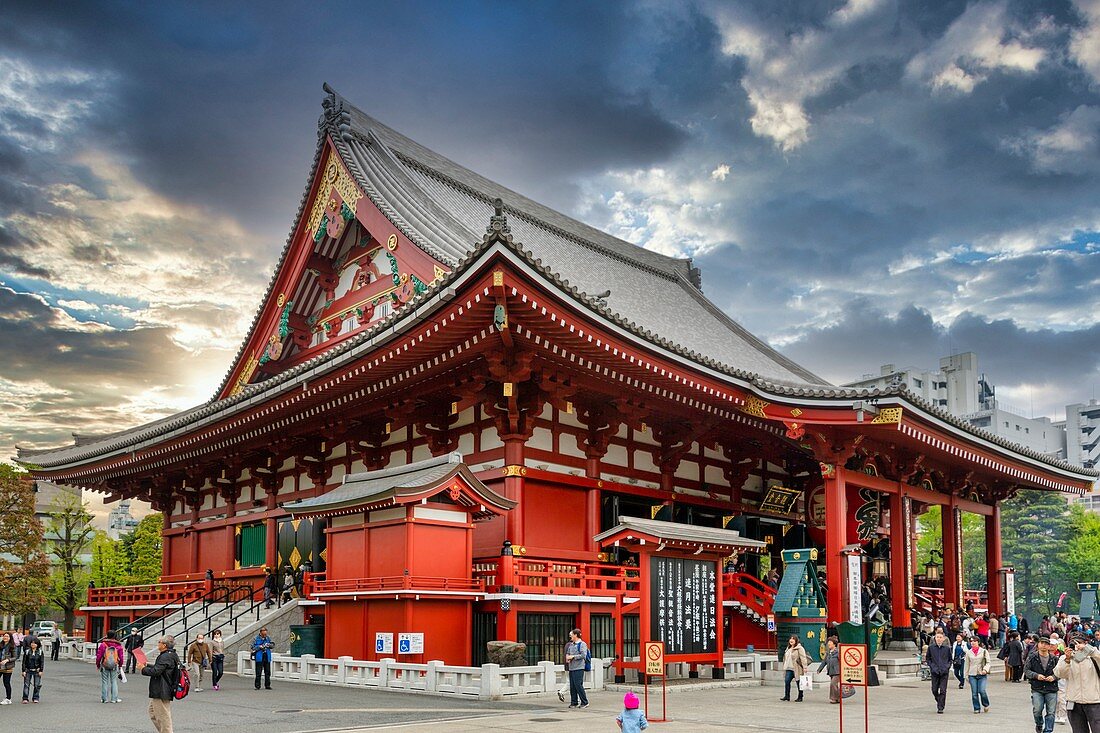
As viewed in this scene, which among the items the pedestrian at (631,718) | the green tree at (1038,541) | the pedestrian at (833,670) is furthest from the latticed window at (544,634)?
the green tree at (1038,541)

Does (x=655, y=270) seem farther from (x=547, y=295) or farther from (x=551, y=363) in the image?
(x=547, y=295)

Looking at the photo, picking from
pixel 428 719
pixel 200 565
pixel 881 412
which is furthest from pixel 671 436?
pixel 200 565

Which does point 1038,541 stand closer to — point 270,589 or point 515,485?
point 270,589

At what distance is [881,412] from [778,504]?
25.7 feet

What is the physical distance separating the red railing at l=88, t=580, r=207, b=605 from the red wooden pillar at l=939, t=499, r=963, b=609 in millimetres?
23584

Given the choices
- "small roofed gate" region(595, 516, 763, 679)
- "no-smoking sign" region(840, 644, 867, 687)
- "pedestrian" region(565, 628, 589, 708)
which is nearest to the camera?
"no-smoking sign" region(840, 644, 867, 687)

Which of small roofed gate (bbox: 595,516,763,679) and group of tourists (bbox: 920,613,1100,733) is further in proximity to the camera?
small roofed gate (bbox: 595,516,763,679)

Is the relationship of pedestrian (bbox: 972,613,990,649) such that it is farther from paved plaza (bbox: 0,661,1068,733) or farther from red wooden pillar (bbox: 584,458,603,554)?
red wooden pillar (bbox: 584,458,603,554)

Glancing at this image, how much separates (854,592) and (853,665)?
9.81 metres

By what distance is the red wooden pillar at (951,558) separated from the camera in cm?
3262

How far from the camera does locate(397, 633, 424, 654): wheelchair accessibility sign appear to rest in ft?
65.9

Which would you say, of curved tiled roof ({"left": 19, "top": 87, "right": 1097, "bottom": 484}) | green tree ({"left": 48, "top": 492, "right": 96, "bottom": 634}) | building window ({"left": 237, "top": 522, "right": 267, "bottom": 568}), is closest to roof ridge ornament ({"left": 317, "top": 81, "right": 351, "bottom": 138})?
curved tiled roof ({"left": 19, "top": 87, "right": 1097, "bottom": 484})

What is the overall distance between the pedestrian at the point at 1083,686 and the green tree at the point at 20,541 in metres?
47.2

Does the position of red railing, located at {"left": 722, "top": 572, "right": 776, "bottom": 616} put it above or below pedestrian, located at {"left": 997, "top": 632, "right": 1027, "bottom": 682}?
above
